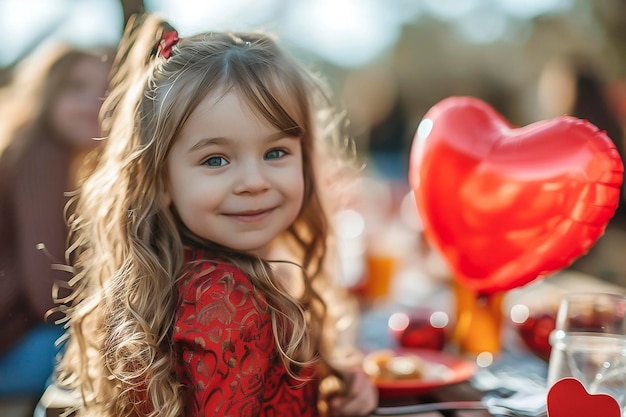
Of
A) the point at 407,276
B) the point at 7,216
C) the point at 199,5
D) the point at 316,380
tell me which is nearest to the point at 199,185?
the point at 316,380

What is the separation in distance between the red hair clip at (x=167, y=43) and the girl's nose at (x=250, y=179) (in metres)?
0.24

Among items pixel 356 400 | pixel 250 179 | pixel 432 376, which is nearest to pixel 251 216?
pixel 250 179

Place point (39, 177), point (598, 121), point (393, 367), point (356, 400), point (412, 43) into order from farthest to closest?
point (412, 43)
point (598, 121)
point (39, 177)
point (393, 367)
point (356, 400)

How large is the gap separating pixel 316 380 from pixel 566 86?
2724 mm

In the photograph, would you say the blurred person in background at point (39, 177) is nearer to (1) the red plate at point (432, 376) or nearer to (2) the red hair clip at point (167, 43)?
(2) the red hair clip at point (167, 43)

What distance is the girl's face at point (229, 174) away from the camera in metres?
1.11

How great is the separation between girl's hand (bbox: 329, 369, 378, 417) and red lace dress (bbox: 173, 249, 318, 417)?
24 cm

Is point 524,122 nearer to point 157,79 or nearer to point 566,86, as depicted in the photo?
point 566,86

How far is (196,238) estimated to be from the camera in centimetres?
121

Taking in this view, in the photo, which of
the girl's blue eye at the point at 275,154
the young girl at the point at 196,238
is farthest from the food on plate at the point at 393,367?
the girl's blue eye at the point at 275,154

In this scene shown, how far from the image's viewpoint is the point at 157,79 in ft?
3.87

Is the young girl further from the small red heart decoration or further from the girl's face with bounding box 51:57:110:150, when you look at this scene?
the girl's face with bounding box 51:57:110:150

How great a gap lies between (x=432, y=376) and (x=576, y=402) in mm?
436

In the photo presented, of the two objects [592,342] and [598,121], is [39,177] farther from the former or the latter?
[598,121]
